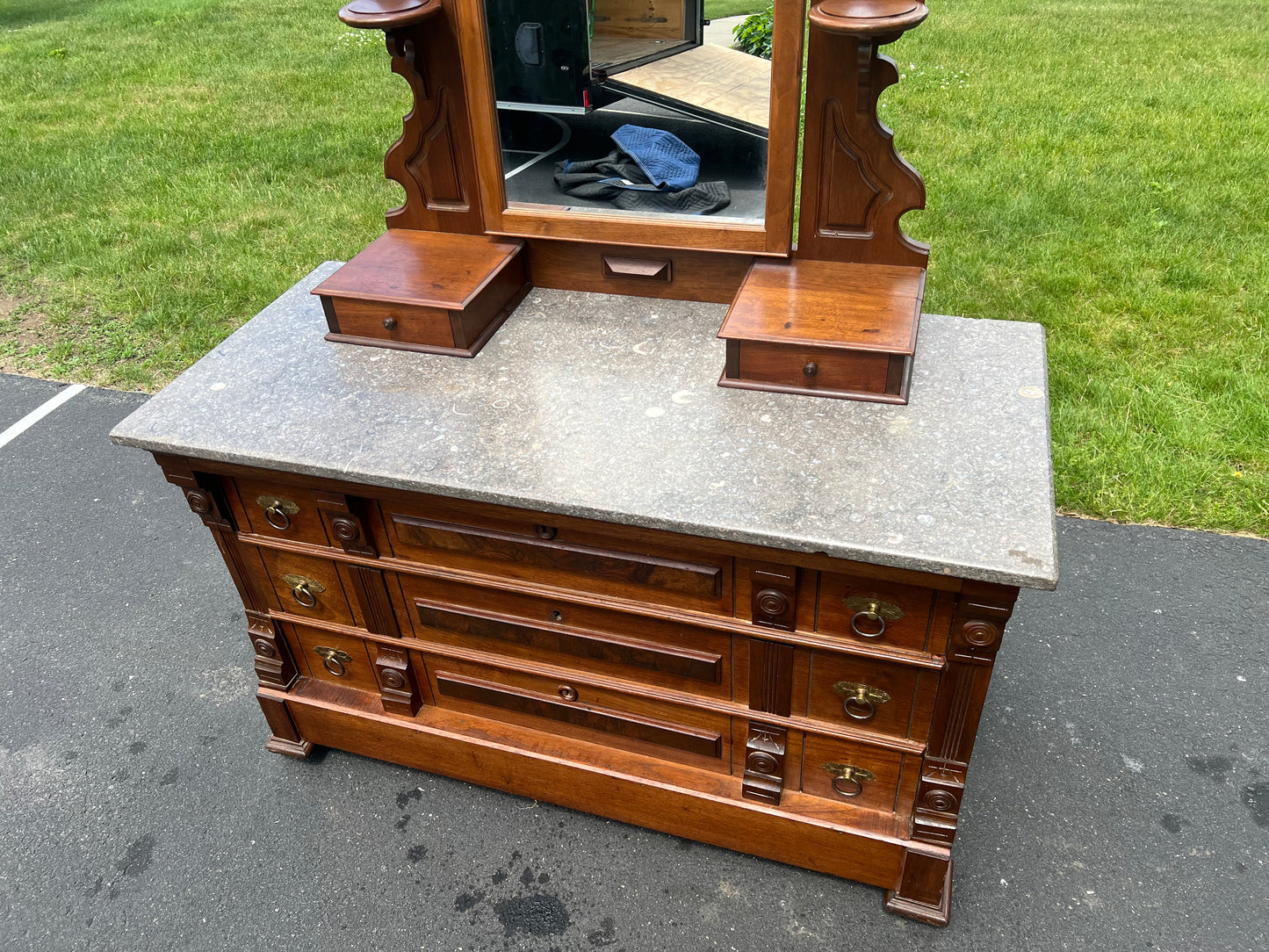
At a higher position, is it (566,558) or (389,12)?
(389,12)

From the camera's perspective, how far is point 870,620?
6.10 feet

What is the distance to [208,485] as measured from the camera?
2.23 metres

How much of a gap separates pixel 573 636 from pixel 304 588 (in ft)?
2.60

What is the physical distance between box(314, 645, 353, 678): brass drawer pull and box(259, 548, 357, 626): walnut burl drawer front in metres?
0.14

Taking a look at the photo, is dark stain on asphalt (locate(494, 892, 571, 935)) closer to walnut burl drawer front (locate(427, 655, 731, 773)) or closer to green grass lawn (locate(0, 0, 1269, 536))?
walnut burl drawer front (locate(427, 655, 731, 773))

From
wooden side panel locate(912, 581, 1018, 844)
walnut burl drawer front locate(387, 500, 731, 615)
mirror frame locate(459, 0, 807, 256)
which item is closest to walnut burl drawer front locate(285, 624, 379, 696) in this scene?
walnut burl drawer front locate(387, 500, 731, 615)

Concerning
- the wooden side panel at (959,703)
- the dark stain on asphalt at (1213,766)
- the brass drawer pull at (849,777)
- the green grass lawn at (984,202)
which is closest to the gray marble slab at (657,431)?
the wooden side panel at (959,703)

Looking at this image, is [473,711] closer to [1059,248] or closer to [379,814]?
[379,814]

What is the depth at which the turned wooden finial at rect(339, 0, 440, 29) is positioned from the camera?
2066mm

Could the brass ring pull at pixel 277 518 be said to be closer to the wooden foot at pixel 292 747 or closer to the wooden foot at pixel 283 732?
the wooden foot at pixel 283 732

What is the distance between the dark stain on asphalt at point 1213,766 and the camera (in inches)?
103

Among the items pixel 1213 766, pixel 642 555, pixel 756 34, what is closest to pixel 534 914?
pixel 642 555

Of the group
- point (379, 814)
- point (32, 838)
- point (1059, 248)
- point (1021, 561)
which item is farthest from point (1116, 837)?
point (1059, 248)

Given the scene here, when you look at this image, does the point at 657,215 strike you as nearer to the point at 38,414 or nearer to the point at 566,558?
the point at 566,558
